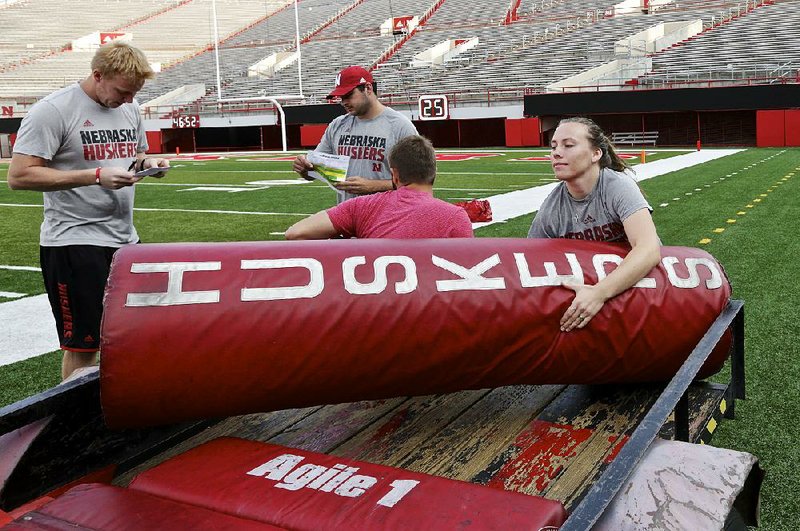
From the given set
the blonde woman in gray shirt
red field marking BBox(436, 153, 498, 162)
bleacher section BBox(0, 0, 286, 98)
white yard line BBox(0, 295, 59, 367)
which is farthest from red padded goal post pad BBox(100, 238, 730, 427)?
bleacher section BBox(0, 0, 286, 98)

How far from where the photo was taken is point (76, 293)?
12.0 feet

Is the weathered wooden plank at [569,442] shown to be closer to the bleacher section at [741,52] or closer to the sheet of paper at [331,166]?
the sheet of paper at [331,166]

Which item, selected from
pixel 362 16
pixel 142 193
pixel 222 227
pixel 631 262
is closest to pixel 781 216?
pixel 222 227

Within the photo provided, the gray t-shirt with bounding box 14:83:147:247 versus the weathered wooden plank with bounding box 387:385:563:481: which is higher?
the gray t-shirt with bounding box 14:83:147:247

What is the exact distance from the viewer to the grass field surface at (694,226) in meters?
3.54

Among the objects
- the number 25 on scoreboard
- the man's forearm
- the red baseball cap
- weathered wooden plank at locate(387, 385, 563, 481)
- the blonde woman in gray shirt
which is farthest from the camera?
the number 25 on scoreboard

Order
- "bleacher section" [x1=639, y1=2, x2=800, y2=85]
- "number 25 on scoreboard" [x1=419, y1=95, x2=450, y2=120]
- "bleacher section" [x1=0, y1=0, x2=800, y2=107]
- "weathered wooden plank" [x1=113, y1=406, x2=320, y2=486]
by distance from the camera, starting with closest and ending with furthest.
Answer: "weathered wooden plank" [x1=113, y1=406, x2=320, y2=486] < "bleacher section" [x1=639, y1=2, x2=800, y2=85] < "number 25 on scoreboard" [x1=419, y1=95, x2=450, y2=120] < "bleacher section" [x1=0, y1=0, x2=800, y2=107]

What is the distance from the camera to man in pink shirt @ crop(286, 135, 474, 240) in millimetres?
3395

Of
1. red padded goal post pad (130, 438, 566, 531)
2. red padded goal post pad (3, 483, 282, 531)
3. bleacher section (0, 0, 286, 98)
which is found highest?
bleacher section (0, 0, 286, 98)

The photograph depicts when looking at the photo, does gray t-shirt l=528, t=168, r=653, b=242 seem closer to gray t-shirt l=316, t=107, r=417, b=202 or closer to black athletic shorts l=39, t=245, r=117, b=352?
gray t-shirt l=316, t=107, r=417, b=202

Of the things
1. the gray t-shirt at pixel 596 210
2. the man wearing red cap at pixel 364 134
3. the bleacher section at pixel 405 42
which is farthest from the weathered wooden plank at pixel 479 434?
the bleacher section at pixel 405 42

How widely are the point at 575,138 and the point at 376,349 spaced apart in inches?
51.7

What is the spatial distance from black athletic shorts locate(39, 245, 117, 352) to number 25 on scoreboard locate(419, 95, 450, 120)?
2728 cm

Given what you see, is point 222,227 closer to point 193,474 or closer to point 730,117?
point 193,474
